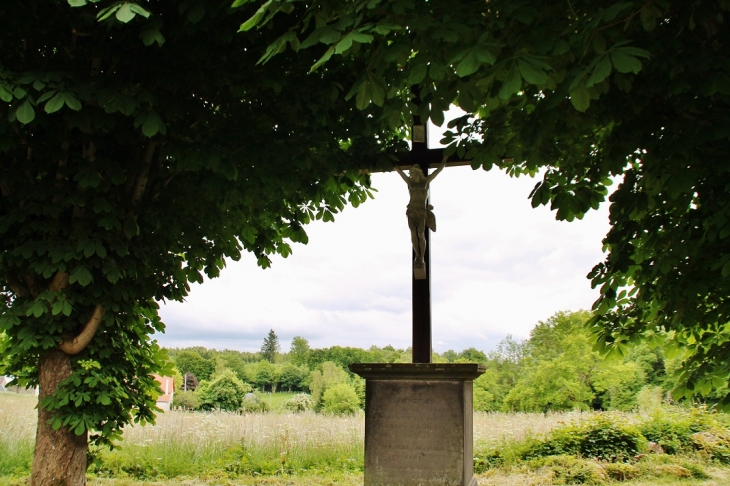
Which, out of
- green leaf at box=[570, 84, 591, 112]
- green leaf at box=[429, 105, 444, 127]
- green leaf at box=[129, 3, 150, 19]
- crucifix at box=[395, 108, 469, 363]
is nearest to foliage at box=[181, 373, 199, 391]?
crucifix at box=[395, 108, 469, 363]

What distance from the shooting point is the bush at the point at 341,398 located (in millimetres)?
14819

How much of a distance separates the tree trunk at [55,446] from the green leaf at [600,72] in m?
4.61

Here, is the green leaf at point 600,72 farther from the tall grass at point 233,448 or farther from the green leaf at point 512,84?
the tall grass at point 233,448

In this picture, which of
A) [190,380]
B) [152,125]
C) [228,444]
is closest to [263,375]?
[190,380]

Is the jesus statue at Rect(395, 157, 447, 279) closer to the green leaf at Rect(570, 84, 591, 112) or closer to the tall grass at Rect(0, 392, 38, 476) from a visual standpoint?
the green leaf at Rect(570, 84, 591, 112)

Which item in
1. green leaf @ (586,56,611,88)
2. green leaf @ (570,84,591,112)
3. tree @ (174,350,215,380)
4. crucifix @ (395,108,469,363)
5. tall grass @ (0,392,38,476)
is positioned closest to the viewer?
green leaf @ (586,56,611,88)

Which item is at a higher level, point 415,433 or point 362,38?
point 362,38

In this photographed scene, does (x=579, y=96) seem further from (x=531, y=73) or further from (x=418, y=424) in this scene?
(x=418, y=424)

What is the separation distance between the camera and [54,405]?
15.4 feet

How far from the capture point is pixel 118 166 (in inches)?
183

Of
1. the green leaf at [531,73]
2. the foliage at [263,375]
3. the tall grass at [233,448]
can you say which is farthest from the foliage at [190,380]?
the green leaf at [531,73]

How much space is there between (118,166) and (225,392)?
48.1 ft

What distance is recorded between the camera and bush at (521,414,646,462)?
26.3ft

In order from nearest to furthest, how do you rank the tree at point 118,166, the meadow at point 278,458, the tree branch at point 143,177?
the tree at point 118,166 < the tree branch at point 143,177 < the meadow at point 278,458
